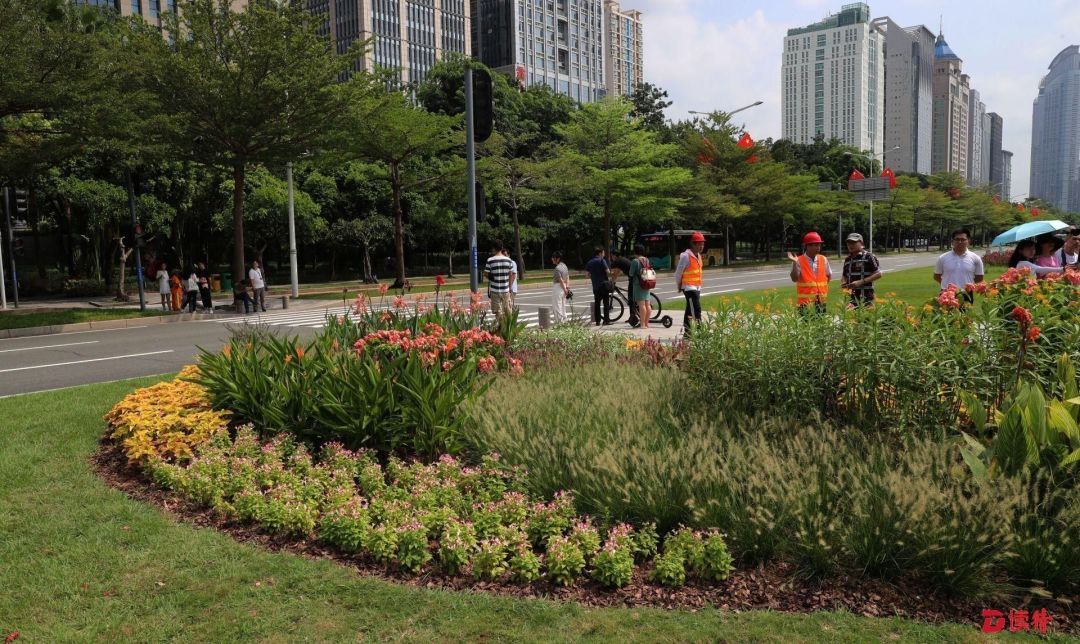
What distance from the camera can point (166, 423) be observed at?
5.96 meters

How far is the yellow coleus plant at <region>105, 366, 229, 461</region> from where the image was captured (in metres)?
5.71

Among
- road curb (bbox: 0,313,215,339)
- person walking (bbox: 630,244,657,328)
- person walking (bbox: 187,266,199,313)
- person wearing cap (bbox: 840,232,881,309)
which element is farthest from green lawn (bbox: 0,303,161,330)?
person wearing cap (bbox: 840,232,881,309)

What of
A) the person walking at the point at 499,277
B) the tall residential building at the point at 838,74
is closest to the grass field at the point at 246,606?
the person walking at the point at 499,277

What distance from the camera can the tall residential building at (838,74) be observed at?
119125 mm

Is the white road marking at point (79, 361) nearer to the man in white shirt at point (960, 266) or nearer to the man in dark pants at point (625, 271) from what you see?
the man in dark pants at point (625, 271)

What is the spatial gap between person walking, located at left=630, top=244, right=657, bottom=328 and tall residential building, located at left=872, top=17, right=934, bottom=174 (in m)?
151

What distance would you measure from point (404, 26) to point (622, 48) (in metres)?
79.5

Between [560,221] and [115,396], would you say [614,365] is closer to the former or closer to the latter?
[115,396]

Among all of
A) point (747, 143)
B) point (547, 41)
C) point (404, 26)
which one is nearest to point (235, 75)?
point (747, 143)

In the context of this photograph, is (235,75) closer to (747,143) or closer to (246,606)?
(246,606)

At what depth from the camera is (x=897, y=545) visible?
138 inches

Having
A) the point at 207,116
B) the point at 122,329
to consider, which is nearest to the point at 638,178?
the point at 207,116

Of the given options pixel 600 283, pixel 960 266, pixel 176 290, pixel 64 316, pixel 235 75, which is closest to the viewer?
pixel 960 266

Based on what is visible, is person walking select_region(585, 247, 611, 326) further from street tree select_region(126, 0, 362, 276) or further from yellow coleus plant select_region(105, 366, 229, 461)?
street tree select_region(126, 0, 362, 276)
